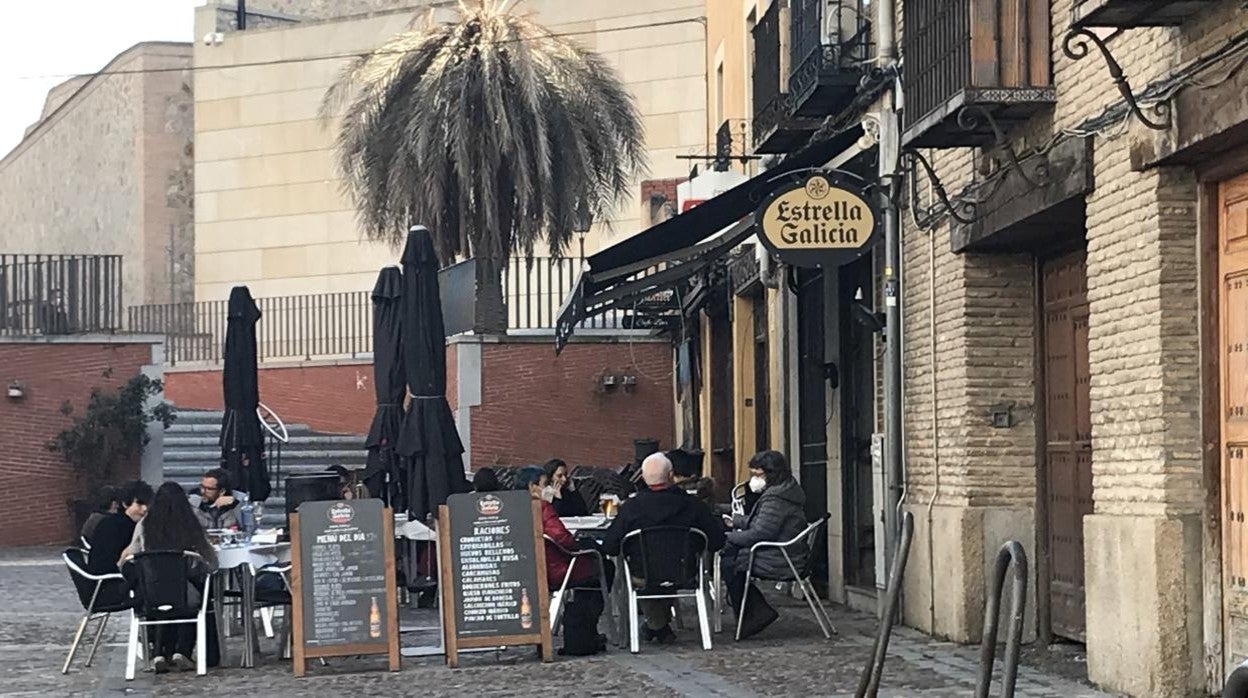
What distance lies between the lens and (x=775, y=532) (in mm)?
14344

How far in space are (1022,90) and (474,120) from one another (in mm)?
19497

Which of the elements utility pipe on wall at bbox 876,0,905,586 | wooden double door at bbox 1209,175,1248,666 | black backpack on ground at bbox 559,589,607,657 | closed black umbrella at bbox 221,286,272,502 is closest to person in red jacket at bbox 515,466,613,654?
black backpack on ground at bbox 559,589,607,657

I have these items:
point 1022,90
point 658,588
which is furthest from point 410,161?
point 1022,90

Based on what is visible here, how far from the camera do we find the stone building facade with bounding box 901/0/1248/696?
9781mm

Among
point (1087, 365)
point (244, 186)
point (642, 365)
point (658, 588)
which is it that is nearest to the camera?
point (1087, 365)

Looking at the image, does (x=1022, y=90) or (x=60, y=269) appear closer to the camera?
(x=1022, y=90)

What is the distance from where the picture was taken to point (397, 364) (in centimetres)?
1653

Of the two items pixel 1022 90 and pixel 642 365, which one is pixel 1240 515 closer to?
pixel 1022 90

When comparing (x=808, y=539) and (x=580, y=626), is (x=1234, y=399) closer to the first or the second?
(x=808, y=539)

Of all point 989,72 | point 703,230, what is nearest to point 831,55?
point 703,230

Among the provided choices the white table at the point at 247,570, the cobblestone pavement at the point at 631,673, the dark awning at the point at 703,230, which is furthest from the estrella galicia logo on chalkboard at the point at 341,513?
the dark awning at the point at 703,230

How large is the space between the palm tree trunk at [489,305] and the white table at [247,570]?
50.9ft

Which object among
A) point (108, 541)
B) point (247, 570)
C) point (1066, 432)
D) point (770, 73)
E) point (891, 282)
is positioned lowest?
point (247, 570)

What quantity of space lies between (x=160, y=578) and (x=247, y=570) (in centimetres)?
91
